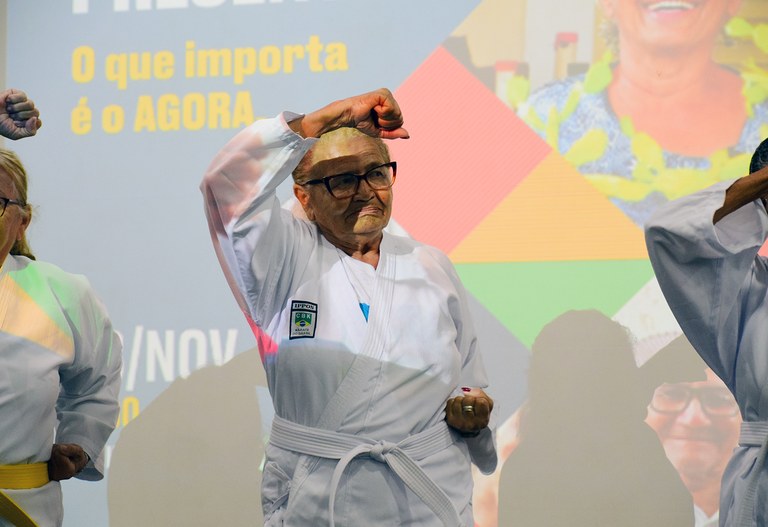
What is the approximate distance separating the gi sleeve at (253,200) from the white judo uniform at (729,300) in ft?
2.56

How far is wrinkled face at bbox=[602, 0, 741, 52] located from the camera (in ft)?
10.4

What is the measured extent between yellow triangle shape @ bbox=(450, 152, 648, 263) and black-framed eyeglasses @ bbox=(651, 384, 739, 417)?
41 cm

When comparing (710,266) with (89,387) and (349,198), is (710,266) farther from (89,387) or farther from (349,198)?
(89,387)

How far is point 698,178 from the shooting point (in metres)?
3.13

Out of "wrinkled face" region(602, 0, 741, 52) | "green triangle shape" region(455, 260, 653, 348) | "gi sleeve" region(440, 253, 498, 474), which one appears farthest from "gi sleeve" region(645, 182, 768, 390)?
"wrinkled face" region(602, 0, 741, 52)

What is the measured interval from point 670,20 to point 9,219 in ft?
6.62

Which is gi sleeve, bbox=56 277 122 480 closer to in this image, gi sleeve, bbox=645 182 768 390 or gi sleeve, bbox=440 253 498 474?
gi sleeve, bbox=440 253 498 474

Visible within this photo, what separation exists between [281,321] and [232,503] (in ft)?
4.08

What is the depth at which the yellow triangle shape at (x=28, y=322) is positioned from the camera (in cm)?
245

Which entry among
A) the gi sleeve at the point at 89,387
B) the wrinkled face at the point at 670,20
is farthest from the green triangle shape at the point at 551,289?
the gi sleeve at the point at 89,387

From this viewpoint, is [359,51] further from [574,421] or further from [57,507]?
[57,507]

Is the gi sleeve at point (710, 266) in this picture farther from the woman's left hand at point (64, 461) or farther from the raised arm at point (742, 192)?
the woman's left hand at point (64, 461)

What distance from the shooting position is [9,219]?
246cm

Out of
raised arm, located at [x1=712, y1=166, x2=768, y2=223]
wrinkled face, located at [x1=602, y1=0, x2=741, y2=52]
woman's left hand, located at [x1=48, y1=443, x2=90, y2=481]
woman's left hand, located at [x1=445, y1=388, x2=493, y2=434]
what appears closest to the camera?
raised arm, located at [x1=712, y1=166, x2=768, y2=223]
